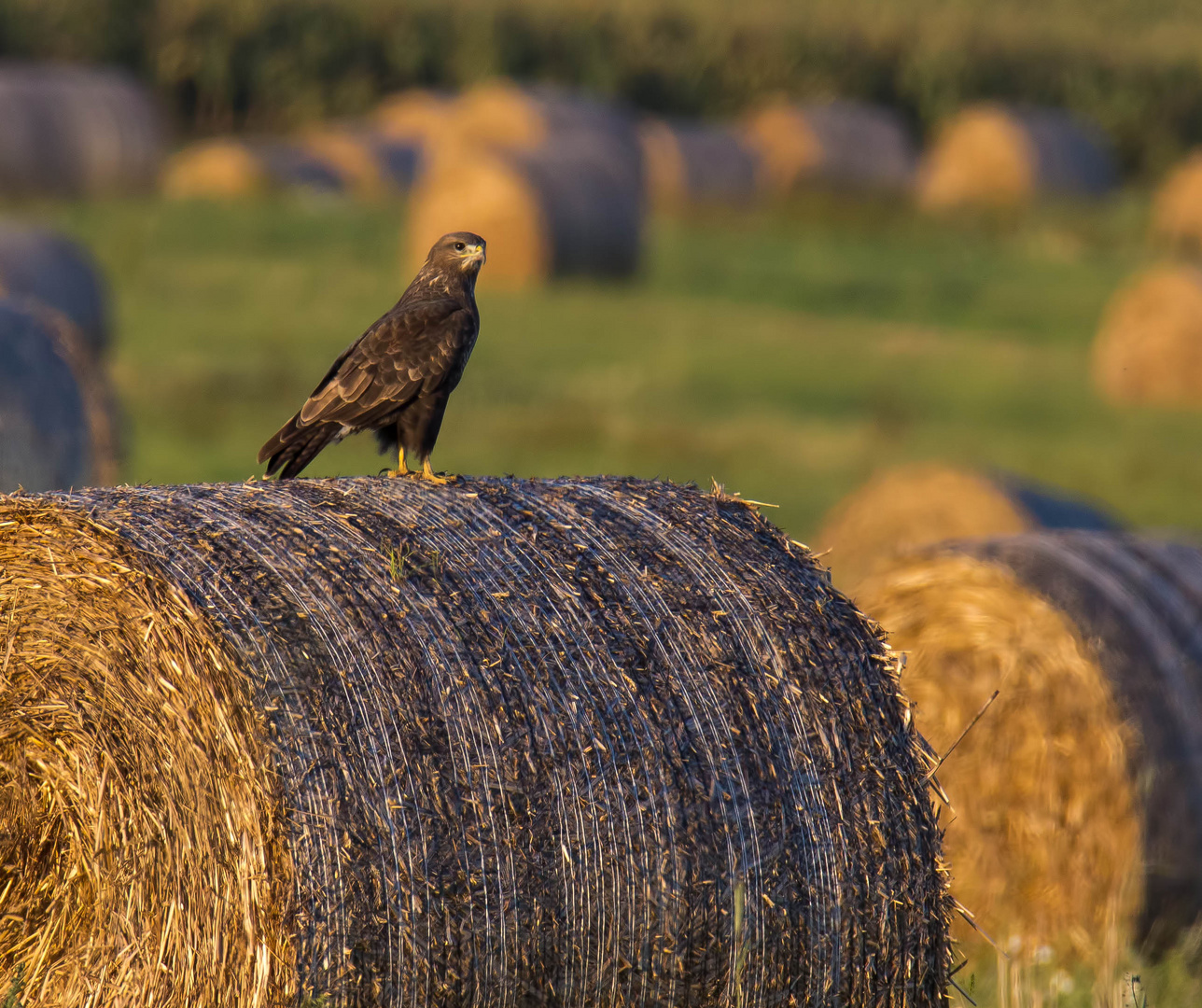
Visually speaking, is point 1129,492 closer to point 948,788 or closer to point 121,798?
point 948,788

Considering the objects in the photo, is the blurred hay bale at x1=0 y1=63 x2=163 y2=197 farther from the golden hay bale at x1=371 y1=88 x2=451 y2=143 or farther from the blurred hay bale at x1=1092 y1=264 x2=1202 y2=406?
the blurred hay bale at x1=1092 y1=264 x2=1202 y2=406

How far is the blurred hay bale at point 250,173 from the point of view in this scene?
3450 centimetres

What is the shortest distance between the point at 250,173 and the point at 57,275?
16713 millimetres

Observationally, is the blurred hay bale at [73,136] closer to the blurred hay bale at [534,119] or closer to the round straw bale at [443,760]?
the blurred hay bale at [534,119]

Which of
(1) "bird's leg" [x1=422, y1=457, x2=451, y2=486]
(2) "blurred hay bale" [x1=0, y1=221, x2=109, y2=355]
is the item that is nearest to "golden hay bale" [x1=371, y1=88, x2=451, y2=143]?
(2) "blurred hay bale" [x1=0, y1=221, x2=109, y2=355]

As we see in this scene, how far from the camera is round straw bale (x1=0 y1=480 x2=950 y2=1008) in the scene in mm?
4613

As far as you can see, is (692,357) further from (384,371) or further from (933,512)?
(384,371)

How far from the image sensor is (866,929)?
527 centimetres

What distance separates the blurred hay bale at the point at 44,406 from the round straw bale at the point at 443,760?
193 inches

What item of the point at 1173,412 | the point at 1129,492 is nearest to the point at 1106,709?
the point at 1129,492

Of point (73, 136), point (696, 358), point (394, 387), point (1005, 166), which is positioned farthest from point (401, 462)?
point (1005, 166)

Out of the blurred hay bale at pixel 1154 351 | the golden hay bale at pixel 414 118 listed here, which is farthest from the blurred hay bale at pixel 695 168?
the blurred hay bale at pixel 1154 351

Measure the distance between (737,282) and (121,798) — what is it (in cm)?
2326

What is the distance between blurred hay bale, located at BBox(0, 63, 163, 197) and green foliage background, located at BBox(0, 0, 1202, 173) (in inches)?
368
